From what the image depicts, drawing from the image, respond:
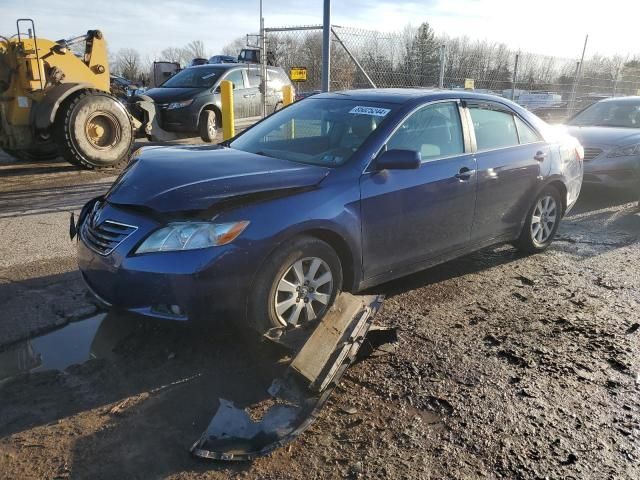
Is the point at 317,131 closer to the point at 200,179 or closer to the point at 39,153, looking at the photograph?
the point at 200,179

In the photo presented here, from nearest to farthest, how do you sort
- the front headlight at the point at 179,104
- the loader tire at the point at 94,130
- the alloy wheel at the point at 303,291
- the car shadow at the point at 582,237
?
the alloy wheel at the point at 303,291 < the car shadow at the point at 582,237 < the loader tire at the point at 94,130 < the front headlight at the point at 179,104

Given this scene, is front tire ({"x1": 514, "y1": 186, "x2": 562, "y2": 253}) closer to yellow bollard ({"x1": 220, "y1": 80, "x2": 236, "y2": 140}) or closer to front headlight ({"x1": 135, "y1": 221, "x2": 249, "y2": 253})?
front headlight ({"x1": 135, "y1": 221, "x2": 249, "y2": 253})

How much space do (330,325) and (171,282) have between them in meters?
0.96

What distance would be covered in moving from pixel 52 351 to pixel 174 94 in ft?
32.0

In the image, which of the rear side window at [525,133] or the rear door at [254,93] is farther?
the rear door at [254,93]

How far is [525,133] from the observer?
5121 millimetres

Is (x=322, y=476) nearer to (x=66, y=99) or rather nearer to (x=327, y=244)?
(x=327, y=244)

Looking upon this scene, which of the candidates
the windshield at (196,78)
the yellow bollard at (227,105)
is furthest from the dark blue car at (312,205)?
the windshield at (196,78)

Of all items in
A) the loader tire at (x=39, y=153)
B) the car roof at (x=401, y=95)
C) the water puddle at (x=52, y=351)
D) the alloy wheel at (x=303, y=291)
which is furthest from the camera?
the loader tire at (x=39, y=153)

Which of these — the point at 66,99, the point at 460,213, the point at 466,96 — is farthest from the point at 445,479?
the point at 66,99

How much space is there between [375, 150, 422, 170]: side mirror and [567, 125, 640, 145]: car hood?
5.83 metres

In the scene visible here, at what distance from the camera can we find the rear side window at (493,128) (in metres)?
4.59

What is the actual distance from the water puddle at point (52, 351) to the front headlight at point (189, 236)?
844 millimetres

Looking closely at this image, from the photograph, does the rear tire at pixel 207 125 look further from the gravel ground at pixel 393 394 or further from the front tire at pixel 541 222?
the front tire at pixel 541 222
